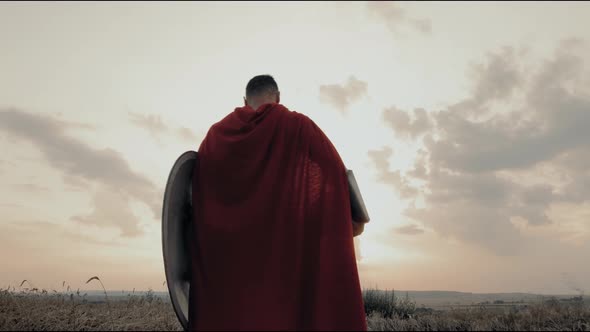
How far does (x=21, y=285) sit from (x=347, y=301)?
23.1ft

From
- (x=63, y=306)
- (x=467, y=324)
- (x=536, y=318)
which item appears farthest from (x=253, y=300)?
(x=63, y=306)

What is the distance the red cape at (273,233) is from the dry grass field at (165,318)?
7.09ft

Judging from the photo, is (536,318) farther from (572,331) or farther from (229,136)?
(229,136)

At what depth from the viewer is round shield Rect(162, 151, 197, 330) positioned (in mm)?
4910

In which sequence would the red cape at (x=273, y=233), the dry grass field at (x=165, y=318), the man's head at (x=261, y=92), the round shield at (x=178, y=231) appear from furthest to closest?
the dry grass field at (x=165, y=318)
the man's head at (x=261, y=92)
the round shield at (x=178, y=231)
the red cape at (x=273, y=233)

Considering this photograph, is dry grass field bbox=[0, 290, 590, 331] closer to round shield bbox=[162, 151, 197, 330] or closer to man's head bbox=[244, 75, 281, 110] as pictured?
round shield bbox=[162, 151, 197, 330]

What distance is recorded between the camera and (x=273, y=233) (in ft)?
14.7

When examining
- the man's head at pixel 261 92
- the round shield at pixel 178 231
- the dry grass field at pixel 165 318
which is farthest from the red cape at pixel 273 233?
the dry grass field at pixel 165 318

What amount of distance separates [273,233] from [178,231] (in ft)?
3.84

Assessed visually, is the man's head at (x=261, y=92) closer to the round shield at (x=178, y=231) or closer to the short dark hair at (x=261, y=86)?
the short dark hair at (x=261, y=86)

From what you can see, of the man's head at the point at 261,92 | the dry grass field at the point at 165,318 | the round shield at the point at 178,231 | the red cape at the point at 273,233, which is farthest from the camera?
the dry grass field at the point at 165,318

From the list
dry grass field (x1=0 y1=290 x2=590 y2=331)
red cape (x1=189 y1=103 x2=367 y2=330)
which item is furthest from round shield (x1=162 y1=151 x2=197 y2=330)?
dry grass field (x1=0 y1=290 x2=590 y2=331)

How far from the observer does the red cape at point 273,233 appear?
4367mm

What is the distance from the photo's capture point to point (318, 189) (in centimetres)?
473
